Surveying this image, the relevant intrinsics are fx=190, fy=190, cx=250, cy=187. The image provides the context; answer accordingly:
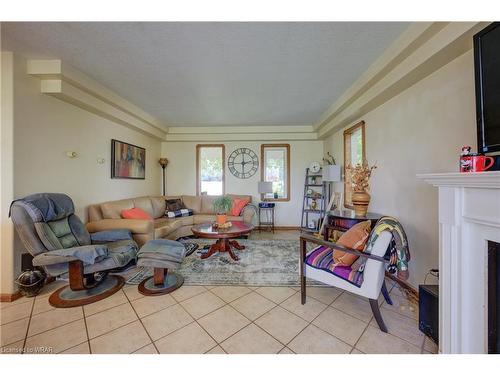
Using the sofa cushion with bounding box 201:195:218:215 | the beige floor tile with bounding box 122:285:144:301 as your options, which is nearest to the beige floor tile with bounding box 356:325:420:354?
the beige floor tile with bounding box 122:285:144:301

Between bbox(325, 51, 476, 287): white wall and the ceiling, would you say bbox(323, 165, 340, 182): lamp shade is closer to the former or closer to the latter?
bbox(325, 51, 476, 287): white wall

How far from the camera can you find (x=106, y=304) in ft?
5.91

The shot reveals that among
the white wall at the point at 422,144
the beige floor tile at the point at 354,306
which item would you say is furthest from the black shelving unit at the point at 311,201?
the beige floor tile at the point at 354,306

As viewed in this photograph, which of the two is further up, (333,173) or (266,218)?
(333,173)

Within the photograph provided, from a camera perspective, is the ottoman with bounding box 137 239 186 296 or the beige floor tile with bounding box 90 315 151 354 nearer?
the beige floor tile with bounding box 90 315 151 354

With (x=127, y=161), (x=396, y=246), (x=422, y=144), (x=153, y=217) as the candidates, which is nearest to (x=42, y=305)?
(x=153, y=217)

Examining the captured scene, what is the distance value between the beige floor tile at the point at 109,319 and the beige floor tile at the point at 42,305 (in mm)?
492

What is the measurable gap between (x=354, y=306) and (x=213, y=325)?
131cm

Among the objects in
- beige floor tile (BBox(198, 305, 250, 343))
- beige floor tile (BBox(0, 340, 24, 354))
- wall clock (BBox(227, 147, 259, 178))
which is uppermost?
wall clock (BBox(227, 147, 259, 178))

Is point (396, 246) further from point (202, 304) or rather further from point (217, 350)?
point (202, 304)

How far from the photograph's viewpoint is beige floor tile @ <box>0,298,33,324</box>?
1.61 metres

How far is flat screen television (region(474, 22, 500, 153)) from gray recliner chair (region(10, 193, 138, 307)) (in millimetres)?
3026

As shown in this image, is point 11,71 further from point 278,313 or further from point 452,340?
point 452,340
